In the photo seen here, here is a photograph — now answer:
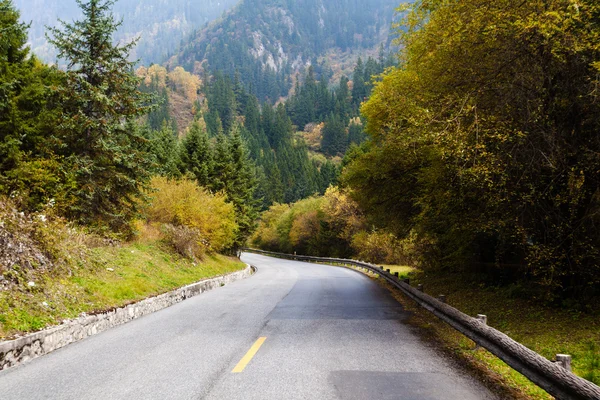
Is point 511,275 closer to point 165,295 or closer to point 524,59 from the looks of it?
point 524,59

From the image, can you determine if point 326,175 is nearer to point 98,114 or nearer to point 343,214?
point 343,214

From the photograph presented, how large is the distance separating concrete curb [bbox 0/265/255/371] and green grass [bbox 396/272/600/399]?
23.8ft

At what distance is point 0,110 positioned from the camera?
16688mm

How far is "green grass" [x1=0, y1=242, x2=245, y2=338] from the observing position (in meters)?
7.91

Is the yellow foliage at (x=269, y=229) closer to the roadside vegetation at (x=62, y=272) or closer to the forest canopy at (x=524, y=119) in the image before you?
the roadside vegetation at (x=62, y=272)

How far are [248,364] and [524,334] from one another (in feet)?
18.9

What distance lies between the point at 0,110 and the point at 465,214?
18.2 m

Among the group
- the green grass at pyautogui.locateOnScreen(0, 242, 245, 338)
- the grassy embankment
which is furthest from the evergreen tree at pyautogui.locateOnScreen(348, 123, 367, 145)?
the grassy embankment

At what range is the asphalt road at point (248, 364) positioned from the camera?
16.5 ft

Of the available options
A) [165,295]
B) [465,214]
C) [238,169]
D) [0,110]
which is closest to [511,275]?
[465,214]

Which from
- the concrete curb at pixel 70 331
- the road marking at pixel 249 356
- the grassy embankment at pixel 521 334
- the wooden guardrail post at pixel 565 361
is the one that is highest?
the wooden guardrail post at pixel 565 361

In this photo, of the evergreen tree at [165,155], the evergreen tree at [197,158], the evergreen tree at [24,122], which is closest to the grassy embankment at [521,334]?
the evergreen tree at [24,122]

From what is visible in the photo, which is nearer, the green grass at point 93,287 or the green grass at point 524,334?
the green grass at point 524,334

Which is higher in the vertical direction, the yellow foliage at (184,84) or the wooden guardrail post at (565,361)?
the yellow foliage at (184,84)
